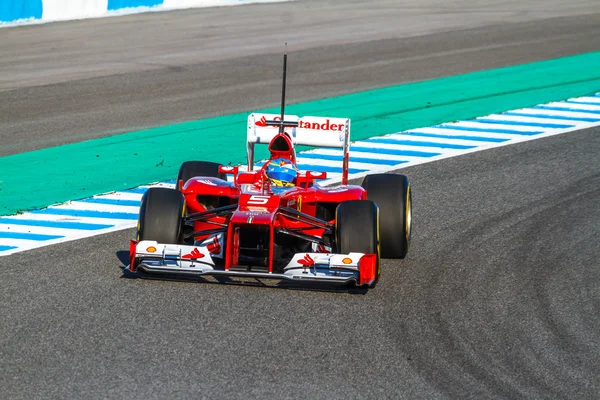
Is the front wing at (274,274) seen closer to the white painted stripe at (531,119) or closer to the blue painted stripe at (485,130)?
the blue painted stripe at (485,130)

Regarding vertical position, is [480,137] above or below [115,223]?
above

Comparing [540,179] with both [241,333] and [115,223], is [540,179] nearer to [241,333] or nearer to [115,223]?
[115,223]

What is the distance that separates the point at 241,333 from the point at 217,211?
185 cm

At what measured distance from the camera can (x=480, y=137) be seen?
53.4 ft

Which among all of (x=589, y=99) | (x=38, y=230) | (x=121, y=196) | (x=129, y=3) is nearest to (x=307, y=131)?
(x=121, y=196)

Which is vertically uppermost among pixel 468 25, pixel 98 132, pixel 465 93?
pixel 468 25

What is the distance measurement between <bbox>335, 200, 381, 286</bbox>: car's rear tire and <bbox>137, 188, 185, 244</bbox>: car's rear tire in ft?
4.63

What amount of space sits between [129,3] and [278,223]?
22888 millimetres

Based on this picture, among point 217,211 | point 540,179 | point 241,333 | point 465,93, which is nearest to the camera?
point 241,333

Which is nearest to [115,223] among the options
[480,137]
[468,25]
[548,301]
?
[548,301]

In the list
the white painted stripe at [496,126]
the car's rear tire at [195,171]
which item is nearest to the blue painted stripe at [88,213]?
the car's rear tire at [195,171]

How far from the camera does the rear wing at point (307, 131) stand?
11.1 meters

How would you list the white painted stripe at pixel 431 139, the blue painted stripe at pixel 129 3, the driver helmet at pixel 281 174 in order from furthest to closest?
the blue painted stripe at pixel 129 3, the white painted stripe at pixel 431 139, the driver helmet at pixel 281 174

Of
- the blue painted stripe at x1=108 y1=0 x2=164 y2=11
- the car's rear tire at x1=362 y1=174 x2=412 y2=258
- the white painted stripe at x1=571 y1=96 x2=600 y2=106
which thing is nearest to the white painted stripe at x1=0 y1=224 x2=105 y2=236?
the car's rear tire at x1=362 y1=174 x2=412 y2=258
